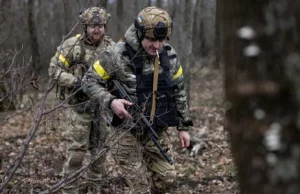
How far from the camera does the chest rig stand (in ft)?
16.5

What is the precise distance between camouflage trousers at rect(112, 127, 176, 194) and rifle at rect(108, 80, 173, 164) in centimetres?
16

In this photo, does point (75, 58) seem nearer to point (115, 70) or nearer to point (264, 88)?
point (115, 70)

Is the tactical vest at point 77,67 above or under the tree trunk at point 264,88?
under

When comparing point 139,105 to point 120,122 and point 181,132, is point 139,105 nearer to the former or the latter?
point 120,122

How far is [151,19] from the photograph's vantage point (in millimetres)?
4992

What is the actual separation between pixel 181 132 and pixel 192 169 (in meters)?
2.46

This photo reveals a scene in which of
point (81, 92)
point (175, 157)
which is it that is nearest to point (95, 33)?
point (81, 92)

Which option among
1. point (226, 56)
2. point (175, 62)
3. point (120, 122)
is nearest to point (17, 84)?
point (120, 122)

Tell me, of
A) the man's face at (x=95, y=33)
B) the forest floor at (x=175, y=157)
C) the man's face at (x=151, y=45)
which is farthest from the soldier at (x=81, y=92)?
the man's face at (x=151, y=45)

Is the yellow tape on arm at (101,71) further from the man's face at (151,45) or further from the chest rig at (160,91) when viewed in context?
the man's face at (151,45)

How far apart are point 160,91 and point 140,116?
450 mm

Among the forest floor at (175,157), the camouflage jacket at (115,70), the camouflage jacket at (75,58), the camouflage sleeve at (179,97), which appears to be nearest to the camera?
the camouflage jacket at (115,70)

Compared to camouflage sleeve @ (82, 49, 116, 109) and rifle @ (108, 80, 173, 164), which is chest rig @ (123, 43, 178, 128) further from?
camouflage sleeve @ (82, 49, 116, 109)

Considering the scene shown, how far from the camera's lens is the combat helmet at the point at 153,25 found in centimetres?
493
